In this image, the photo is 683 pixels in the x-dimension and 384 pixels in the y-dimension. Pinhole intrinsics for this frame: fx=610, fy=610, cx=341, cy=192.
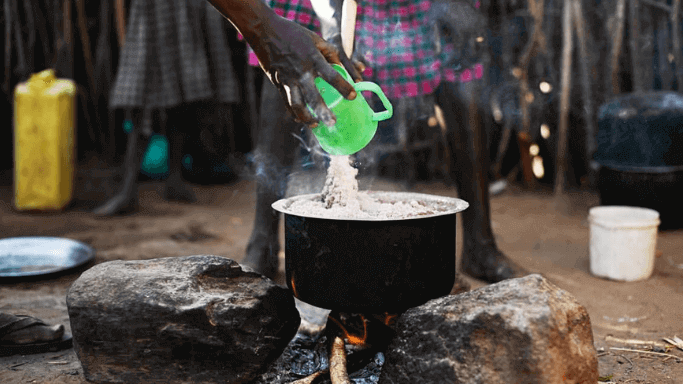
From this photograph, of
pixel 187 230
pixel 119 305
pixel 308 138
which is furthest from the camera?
pixel 187 230

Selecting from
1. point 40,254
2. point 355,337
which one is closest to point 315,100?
point 355,337

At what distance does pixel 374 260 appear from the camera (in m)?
1.64

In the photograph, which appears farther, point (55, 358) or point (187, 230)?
point (187, 230)

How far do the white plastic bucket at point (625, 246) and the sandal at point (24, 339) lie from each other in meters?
2.24

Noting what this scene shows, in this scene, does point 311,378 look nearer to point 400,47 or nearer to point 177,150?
point 400,47

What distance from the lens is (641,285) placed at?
269 centimetres

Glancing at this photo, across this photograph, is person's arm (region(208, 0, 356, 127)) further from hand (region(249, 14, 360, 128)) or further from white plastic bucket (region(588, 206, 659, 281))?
white plastic bucket (region(588, 206, 659, 281))

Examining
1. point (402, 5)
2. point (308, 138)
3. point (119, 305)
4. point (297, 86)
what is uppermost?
point (402, 5)

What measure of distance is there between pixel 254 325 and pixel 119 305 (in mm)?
372

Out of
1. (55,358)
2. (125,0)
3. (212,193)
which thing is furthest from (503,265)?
(125,0)

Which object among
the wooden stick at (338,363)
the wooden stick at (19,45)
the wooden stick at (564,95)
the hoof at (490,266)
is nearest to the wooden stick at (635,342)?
the hoof at (490,266)

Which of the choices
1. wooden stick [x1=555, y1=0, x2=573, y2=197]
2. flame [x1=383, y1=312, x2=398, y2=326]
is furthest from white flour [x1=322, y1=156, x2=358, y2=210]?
wooden stick [x1=555, y1=0, x2=573, y2=197]

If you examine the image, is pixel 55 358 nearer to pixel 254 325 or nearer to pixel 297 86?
pixel 254 325

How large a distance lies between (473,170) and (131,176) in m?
2.63
